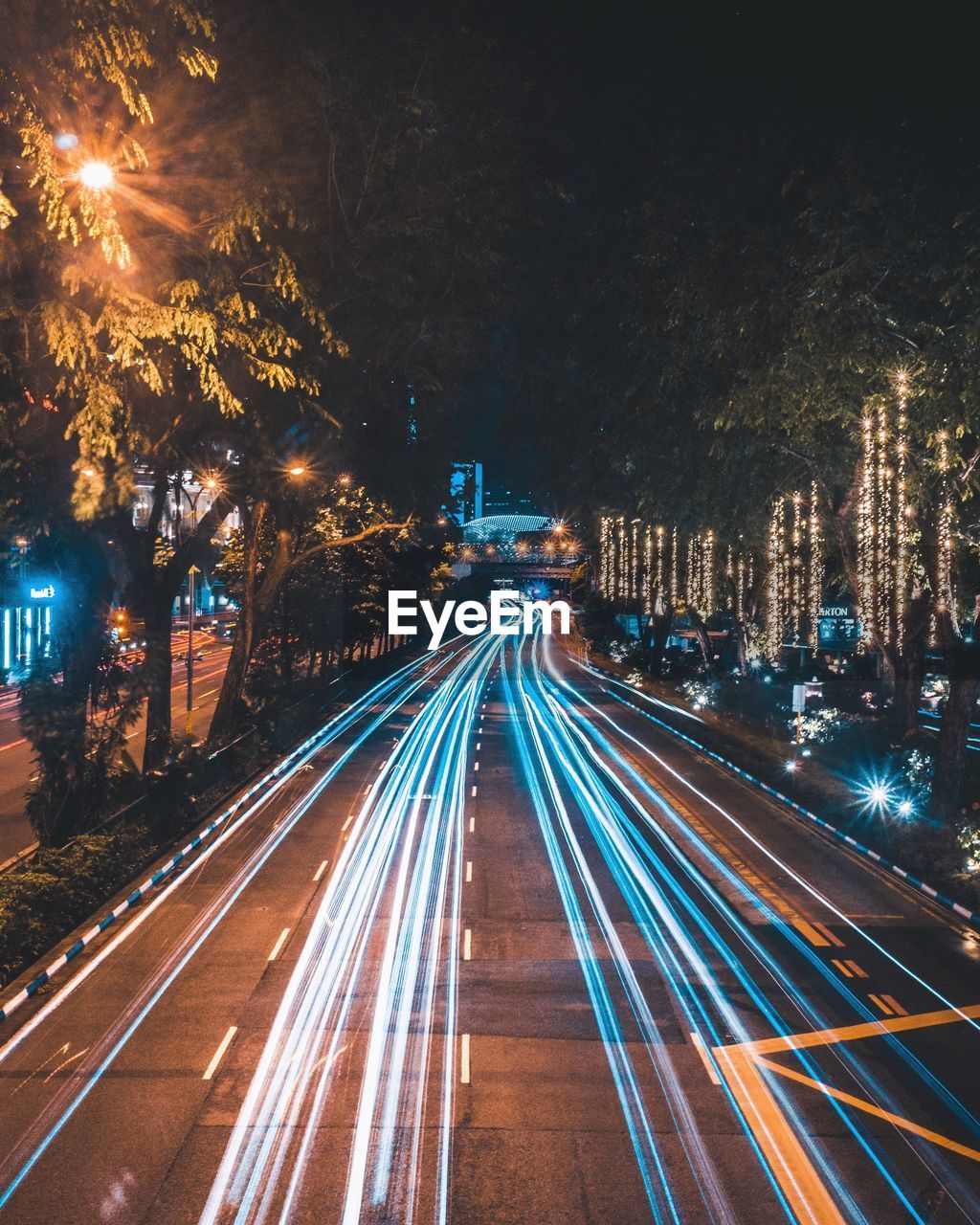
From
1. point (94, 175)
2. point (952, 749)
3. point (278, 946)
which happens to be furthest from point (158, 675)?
point (952, 749)

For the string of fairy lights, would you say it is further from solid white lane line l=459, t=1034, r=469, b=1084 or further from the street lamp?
the street lamp

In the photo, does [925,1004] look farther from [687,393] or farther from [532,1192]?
[687,393]

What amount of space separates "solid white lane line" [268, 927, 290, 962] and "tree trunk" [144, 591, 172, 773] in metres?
5.97

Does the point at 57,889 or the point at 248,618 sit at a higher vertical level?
the point at 248,618

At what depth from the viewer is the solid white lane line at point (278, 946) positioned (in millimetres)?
14609

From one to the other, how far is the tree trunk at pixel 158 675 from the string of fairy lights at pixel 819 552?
14.8 meters

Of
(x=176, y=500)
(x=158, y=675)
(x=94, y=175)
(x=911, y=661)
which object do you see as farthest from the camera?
(x=911, y=661)

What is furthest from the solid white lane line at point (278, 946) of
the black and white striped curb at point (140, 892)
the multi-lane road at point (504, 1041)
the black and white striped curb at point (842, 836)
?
the black and white striped curb at point (842, 836)

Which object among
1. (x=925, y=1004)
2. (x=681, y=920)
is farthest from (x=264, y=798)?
(x=925, y=1004)

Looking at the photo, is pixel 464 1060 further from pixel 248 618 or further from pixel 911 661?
pixel 911 661

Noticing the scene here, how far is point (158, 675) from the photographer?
19.9m

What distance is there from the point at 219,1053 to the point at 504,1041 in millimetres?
3351

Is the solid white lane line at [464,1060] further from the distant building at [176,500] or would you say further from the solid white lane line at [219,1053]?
the distant building at [176,500]

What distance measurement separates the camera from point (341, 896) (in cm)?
1761
